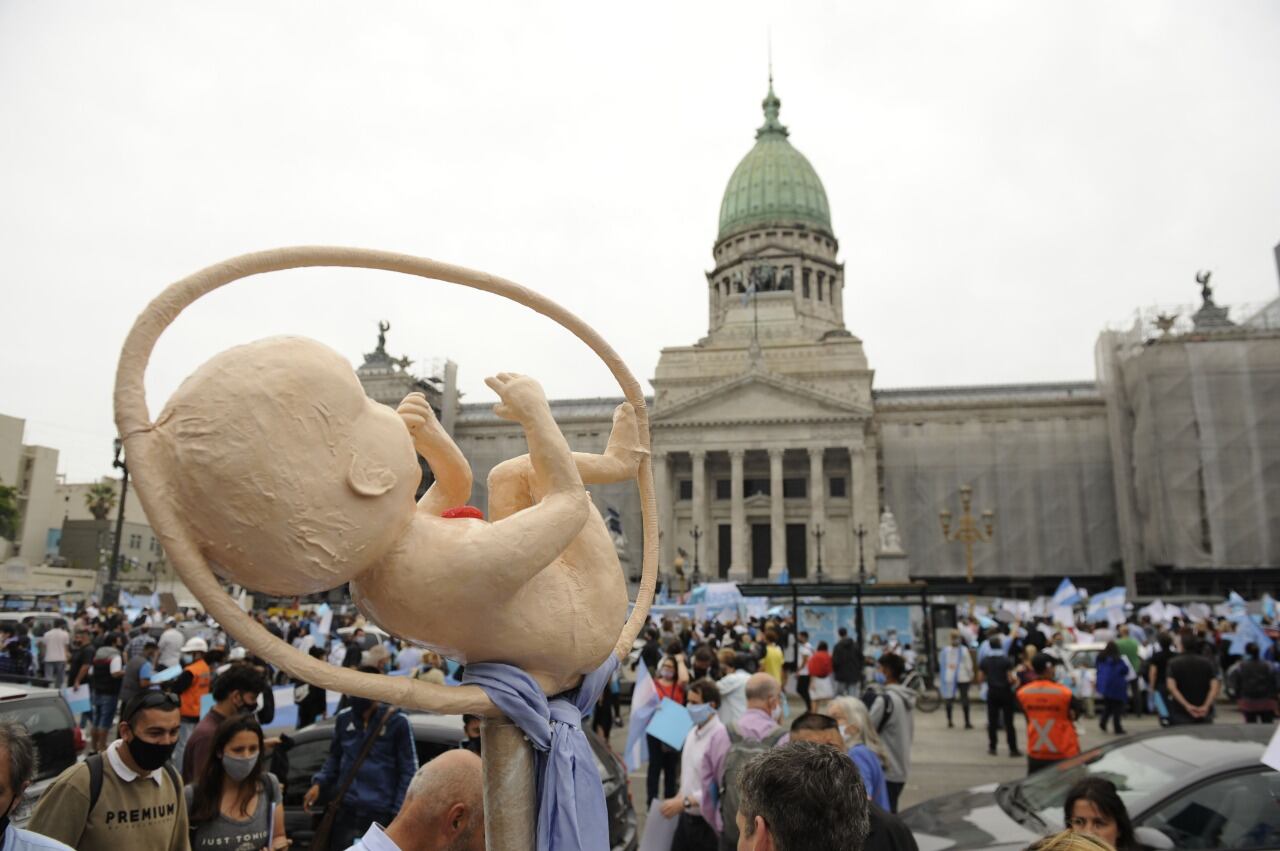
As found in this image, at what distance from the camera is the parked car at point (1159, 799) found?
17.4 feet

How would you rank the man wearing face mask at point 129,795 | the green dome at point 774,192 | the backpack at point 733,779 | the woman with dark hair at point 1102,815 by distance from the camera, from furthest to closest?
the green dome at point 774,192 → the backpack at point 733,779 → the woman with dark hair at point 1102,815 → the man wearing face mask at point 129,795

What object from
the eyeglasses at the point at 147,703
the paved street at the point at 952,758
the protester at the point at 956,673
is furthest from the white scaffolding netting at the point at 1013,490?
the eyeglasses at the point at 147,703

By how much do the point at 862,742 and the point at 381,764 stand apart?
10.4 ft

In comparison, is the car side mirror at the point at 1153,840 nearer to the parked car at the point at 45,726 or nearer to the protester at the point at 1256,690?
the parked car at the point at 45,726

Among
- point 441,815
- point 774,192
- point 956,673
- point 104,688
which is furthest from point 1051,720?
point 774,192

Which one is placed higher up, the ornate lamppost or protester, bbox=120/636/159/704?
the ornate lamppost

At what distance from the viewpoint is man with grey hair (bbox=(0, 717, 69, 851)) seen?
2.87 meters

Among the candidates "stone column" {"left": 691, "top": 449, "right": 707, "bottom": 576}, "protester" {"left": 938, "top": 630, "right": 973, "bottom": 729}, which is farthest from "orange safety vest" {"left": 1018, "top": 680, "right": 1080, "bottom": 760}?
"stone column" {"left": 691, "top": 449, "right": 707, "bottom": 576}

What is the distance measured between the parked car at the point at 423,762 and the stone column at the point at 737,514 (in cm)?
4206

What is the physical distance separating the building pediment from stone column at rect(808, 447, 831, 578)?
230 centimetres

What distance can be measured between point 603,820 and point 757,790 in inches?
18.8

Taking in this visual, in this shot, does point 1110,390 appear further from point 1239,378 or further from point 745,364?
point 745,364

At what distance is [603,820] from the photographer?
254cm

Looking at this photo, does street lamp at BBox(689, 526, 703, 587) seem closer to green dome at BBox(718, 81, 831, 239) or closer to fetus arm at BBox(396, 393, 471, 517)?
green dome at BBox(718, 81, 831, 239)
